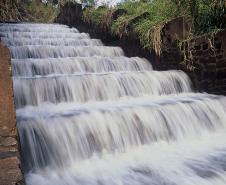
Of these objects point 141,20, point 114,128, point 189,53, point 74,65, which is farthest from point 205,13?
point 114,128

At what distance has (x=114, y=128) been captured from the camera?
4.26 meters

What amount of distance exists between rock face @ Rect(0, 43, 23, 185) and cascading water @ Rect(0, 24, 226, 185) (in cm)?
61

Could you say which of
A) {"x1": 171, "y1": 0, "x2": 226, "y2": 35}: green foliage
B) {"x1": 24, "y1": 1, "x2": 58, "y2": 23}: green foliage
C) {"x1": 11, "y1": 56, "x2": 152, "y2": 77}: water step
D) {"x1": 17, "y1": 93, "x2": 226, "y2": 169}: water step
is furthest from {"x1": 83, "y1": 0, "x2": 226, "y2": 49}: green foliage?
{"x1": 24, "y1": 1, "x2": 58, "y2": 23}: green foliage

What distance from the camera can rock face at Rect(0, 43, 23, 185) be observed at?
2.72 metres

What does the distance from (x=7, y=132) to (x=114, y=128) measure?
1643 millimetres

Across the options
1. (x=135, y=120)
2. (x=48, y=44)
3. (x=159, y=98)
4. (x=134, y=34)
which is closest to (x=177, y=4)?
(x=134, y=34)

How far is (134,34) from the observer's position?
7.84m

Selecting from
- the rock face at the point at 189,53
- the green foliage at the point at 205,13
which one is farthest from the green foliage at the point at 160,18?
the rock face at the point at 189,53

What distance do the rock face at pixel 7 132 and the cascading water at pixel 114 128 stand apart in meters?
0.61

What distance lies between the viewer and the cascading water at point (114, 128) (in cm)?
359

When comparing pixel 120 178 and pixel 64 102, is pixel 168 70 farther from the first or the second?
pixel 120 178

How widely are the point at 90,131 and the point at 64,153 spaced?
1.35 ft

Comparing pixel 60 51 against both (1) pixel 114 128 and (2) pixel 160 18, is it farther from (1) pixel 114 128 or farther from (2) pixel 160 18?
(1) pixel 114 128

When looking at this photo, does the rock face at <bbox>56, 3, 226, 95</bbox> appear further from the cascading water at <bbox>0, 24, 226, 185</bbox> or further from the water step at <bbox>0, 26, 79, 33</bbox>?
the water step at <bbox>0, 26, 79, 33</bbox>
